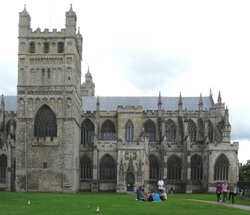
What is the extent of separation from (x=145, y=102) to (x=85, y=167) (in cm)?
1825

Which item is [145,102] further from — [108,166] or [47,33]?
[47,33]

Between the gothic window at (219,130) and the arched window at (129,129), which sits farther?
the gothic window at (219,130)

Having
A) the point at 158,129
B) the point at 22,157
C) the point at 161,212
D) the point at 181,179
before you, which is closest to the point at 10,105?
the point at 22,157

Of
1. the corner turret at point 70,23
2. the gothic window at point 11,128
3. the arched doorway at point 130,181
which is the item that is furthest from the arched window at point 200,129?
the gothic window at point 11,128

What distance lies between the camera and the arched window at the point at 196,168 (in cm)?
8494

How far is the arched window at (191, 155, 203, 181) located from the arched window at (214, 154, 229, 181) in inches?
150

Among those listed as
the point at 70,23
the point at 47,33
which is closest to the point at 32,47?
the point at 47,33

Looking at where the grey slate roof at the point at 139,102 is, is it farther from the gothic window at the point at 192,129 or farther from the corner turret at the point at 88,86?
the corner turret at the point at 88,86

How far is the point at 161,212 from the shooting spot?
3200 centimetres

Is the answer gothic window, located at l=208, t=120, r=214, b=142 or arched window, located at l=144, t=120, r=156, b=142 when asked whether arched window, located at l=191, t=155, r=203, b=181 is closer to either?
gothic window, located at l=208, t=120, r=214, b=142

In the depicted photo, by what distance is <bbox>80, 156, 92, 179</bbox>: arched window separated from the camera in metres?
84.7

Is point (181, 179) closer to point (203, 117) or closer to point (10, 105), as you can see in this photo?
point (203, 117)

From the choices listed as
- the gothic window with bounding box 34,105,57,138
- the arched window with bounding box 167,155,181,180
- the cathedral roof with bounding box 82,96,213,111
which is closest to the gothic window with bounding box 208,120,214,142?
the cathedral roof with bounding box 82,96,213,111

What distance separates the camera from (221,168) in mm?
81500
